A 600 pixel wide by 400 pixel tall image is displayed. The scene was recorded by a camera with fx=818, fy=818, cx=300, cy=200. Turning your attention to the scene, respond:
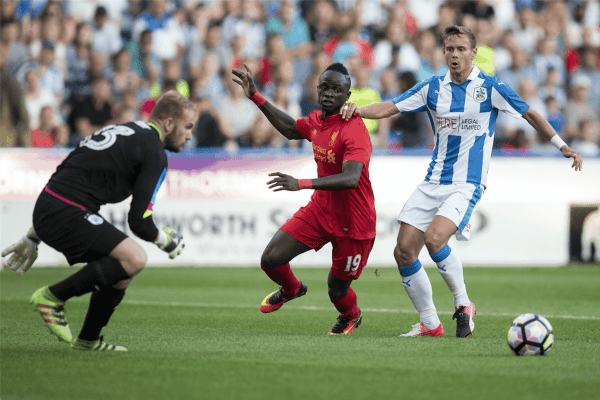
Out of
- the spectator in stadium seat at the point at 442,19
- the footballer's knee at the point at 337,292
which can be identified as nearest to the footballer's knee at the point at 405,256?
the footballer's knee at the point at 337,292

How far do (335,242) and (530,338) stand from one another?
188 cm

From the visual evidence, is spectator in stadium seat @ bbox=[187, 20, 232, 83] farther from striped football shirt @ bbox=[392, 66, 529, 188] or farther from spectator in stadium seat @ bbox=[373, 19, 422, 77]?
striped football shirt @ bbox=[392, 66, 529, 188]

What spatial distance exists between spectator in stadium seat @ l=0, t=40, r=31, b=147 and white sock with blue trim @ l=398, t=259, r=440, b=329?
882 cm

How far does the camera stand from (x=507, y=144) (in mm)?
14492

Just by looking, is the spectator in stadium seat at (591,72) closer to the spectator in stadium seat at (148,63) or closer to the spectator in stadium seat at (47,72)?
the spectator in stadium seat at (148,63)

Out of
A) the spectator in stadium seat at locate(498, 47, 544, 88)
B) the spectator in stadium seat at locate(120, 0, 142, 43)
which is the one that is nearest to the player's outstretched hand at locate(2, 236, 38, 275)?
the spectator in stadium seat at locate(120, 0, 142, 43)

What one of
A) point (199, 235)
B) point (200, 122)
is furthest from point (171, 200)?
point (200, 122)

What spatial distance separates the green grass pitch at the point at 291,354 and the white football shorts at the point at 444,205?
0.64m

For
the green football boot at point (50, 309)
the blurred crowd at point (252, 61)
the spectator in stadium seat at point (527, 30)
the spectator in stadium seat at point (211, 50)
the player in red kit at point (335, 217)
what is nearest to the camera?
the green football boot at point (50, 309)

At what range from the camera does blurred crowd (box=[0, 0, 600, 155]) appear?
14.0 metres

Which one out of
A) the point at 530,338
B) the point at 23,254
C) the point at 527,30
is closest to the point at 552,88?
the point at 527,30

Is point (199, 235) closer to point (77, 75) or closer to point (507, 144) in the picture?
point (77, 75)

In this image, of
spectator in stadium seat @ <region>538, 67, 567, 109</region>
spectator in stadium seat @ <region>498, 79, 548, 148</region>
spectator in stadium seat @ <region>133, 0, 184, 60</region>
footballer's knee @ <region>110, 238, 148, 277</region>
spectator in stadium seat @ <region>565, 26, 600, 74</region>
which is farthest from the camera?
spectator in stadium seat @ <region>565, 26, 600, 74</region>

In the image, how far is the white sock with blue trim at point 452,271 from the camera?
681cm
